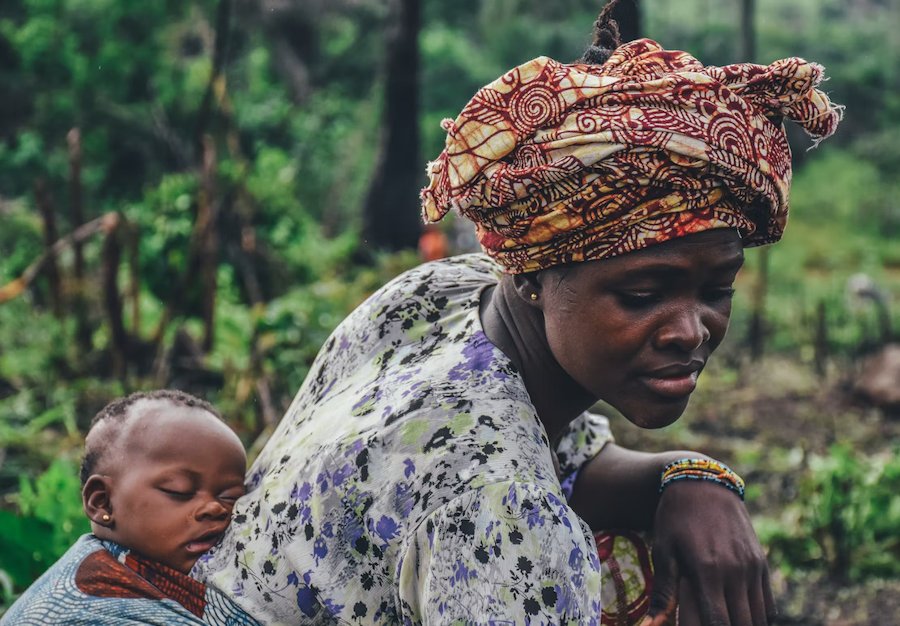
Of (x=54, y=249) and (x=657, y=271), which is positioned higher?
(x=54, y=249)

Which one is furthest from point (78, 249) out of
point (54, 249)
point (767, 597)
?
point (767, 597)

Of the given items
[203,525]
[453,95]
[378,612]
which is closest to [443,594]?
[378,612]

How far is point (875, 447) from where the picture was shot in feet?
20.8

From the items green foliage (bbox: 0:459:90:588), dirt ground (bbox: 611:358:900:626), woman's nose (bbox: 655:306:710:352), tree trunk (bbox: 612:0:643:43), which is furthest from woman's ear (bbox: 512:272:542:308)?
dirt ground (bbox: 611:358:900:626)

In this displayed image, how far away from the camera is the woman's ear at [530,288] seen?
5.92 ft

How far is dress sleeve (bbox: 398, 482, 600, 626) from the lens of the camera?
1527mm

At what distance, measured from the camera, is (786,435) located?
21.2 feet

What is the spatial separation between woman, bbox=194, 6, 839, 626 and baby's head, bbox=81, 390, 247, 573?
88 millimetres

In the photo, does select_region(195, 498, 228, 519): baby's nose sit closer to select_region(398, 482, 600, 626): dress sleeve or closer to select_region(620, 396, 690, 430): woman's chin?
select_region(398, 482, 600, 626): dress sleeve

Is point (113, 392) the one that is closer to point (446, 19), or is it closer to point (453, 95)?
point (453, 95)

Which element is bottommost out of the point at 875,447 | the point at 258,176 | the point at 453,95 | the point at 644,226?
the point at 875,447

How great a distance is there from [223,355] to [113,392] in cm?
71

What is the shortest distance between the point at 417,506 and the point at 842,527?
10.4 ft

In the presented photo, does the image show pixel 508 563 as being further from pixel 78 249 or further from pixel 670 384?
pixel 78 249
